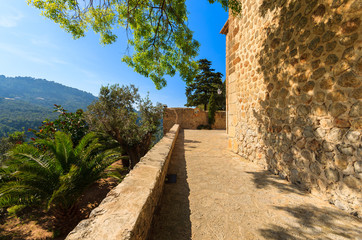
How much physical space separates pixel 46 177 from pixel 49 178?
0.05m

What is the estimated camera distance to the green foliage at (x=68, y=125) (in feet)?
17.6

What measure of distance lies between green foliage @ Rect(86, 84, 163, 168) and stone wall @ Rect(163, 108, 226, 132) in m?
6.04

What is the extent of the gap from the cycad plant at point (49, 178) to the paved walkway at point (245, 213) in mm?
1881

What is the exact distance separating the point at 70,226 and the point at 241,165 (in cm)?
384

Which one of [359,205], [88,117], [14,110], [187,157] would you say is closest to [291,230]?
[359,205]

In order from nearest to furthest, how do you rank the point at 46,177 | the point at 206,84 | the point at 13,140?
the point at 46,177 < the point at 13,140 < the point at 206,84

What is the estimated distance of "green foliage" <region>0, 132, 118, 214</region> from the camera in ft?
8.36

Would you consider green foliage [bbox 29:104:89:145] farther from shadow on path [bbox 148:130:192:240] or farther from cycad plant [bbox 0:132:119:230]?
shadow on path [bbox 148:130:192:240]

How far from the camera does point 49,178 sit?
287 centimetres

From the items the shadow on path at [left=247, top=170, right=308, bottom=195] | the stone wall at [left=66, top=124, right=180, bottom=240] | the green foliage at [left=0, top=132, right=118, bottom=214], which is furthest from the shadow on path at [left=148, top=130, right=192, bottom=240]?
the green foliage at [left=0, top=132, right=118, bottom=214]

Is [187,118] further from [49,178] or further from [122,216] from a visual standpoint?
[122,216]

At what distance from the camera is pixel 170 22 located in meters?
5.77

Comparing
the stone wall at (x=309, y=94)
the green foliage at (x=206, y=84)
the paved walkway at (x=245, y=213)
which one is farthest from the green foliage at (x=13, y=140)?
the green foliage at (x=206, y=84)

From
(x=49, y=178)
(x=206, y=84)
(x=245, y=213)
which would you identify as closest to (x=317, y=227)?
(x=245, y=213)
